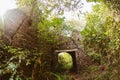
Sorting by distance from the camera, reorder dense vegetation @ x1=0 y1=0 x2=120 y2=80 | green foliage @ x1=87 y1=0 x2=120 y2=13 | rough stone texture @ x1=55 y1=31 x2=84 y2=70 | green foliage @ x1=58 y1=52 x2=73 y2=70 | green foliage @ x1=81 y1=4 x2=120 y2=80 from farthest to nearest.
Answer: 1. rough stone texture @ x1=55 y1=31 x2=84 y2=70
2. green foliage @ x1=58 y1=52 x2=73 y2=70
3. green foliage @ x1=81 y1=4 x2=120 y2=80
4. green foliage @ x1=87 y1=0 x2=120 y2=13
5. dense vegetation @ x1=0 y1=0 x2=120 y2=80

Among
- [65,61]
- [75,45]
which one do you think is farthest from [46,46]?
[75,45]

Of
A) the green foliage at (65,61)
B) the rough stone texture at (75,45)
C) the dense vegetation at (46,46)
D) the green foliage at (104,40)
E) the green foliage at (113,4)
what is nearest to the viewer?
the dense vegetation at (46,46)

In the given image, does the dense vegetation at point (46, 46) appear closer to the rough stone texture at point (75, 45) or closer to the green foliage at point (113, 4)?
the green foliage at point (113, 4)

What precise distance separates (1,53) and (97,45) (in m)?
1.81

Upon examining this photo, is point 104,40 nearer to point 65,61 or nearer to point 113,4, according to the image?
point 65,61

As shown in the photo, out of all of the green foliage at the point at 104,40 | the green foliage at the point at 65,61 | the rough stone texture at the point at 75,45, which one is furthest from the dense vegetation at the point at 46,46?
the rough stone texture at the point at 75,45

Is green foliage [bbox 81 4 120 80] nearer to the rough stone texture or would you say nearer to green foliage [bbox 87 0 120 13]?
green foliage [bbox 87 0 120 13]

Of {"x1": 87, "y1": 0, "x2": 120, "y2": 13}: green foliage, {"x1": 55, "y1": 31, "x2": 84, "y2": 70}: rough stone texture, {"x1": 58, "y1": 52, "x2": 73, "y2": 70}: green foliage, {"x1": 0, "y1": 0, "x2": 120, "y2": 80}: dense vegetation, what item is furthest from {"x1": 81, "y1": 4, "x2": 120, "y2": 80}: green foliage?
{"x1": 58, "y1": 52, "x2": 73, "y2": 70}: green foliage

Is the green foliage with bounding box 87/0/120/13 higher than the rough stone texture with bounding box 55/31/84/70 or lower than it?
higher

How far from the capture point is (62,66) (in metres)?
4.00

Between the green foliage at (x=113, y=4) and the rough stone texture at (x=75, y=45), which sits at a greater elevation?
the green foliage at (x=113, y=4)

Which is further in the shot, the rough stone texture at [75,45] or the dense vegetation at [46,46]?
the rough stone texture at [75,45]

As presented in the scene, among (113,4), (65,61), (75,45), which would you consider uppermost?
(113,4)

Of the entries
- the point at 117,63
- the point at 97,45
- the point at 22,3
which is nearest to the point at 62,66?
the point at 97,45
